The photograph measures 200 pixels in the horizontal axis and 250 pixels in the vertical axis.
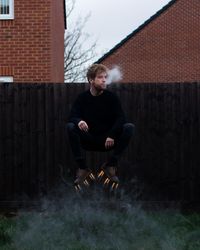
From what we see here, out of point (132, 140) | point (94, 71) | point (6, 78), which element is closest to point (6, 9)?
point (6, 78)

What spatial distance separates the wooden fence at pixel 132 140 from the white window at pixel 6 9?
12.9 ft

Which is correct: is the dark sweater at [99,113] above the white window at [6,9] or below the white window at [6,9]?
below

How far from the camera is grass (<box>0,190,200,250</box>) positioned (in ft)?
21.6

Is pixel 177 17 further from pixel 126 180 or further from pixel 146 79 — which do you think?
pixel 126 180

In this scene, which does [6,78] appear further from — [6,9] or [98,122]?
[98,122]

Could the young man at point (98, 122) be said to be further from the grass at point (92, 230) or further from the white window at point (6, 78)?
the white window at point (6, 78)

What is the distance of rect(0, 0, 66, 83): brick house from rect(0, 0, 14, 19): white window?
66 millimetres

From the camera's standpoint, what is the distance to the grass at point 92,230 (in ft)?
21.6

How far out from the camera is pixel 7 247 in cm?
668

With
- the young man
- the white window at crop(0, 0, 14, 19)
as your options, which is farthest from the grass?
the white window at crop(0, 0, 14, 19)

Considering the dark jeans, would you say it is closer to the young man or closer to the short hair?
the young man

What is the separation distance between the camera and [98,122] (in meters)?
7.05

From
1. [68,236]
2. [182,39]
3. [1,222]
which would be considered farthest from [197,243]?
[182,39]

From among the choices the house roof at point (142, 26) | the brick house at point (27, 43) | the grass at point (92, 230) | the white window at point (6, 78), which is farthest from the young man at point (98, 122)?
the house roof at point (142, 26)
